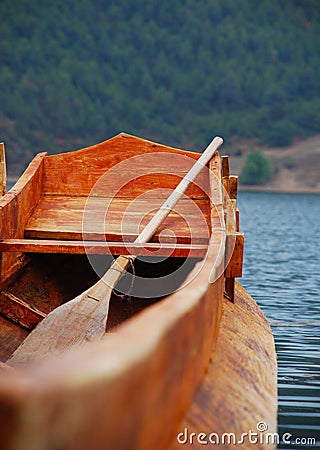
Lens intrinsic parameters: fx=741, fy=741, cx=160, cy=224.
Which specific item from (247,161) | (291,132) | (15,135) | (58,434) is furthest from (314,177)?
(58,434)

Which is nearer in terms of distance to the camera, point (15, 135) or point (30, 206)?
point (30, 206)

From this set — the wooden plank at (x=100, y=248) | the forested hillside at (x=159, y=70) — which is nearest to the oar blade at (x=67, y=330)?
the wooden plank at (x=100, y=248)

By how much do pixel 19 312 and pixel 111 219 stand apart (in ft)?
4.34

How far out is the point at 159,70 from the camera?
334 ft

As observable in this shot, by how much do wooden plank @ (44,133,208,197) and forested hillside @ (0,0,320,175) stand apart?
235 ft

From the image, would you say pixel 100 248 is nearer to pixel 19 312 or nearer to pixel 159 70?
pixel 19 312

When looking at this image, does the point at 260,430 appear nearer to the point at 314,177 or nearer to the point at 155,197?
the point at 155,197

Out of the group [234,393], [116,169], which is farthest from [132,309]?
[234,393]

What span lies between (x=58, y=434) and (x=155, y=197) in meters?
4.89

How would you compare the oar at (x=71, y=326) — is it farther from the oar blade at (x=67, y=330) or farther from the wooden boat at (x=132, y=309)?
the wooden boat at (x=132, y=309)

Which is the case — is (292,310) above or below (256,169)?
below

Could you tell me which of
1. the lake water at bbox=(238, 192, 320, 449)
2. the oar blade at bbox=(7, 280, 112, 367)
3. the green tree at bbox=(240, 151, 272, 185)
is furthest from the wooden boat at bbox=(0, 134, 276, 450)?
the green tree at bbox=(240, 151, 272, 185)

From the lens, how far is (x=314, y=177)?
75.4m

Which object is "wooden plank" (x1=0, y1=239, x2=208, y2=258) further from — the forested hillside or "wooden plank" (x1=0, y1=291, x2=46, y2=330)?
the forested hillside
